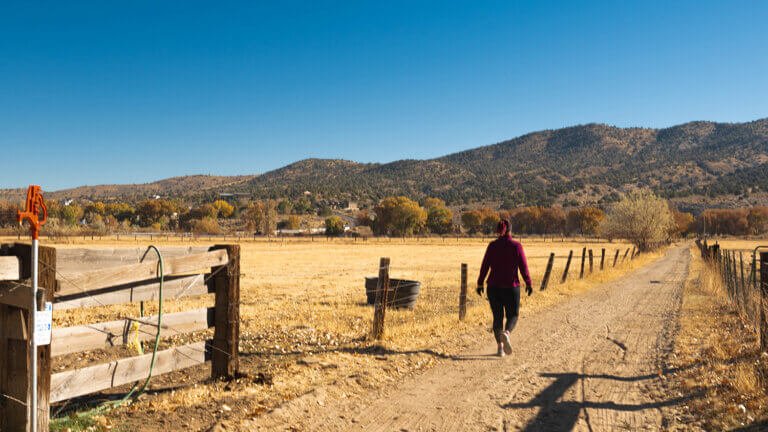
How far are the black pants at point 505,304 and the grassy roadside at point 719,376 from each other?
96.0 inches

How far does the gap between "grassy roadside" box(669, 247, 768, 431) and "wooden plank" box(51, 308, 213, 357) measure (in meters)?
5.80

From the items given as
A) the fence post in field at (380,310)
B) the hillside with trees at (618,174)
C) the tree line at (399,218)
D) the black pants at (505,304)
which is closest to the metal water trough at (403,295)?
the fence post in field at (380,310)

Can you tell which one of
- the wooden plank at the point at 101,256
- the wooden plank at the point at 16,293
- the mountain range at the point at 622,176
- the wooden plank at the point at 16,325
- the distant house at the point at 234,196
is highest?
the mountain range at the point at 622,176

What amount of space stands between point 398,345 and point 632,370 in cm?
396

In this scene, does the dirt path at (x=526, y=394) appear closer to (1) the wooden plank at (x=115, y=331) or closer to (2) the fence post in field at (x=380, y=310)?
(1) the wooden plank at (x=115, y=331)

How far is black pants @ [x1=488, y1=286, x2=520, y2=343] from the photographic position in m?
7.94

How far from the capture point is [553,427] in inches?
199

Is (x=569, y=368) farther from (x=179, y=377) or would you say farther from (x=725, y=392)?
(x=179, y=377)

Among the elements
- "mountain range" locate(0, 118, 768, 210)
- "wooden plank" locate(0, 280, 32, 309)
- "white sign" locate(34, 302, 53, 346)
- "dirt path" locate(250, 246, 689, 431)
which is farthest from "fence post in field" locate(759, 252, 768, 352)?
"mountain range" locate(0, 118, 768, 210)

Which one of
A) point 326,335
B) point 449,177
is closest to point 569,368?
point 326,335

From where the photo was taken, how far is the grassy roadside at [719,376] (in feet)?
16.8

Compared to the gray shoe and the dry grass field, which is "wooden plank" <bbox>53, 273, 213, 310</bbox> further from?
the gray shoe

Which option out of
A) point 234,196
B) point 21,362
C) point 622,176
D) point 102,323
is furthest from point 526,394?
point 234,196

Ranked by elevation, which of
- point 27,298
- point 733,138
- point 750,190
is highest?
point 733,138
